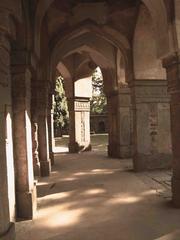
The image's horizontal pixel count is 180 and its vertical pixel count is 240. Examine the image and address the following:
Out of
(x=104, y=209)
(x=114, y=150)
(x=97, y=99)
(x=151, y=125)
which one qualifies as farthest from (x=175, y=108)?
(x=97, y=99)

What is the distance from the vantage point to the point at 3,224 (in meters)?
3.82

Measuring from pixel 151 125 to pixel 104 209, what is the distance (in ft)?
15.4

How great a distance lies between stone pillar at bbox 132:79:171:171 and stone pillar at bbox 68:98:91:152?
729cm

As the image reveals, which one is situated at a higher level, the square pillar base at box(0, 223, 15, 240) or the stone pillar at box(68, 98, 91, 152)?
the stone pillar at box(68, 98, 91, 152)

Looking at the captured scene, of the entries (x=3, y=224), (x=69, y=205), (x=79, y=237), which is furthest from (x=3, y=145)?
(x=69, y=205)

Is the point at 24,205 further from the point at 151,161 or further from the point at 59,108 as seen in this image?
the point at 59,108

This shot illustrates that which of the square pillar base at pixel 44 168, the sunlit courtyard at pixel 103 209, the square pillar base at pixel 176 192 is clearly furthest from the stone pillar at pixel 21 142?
the square pillar base at pixel 44 168

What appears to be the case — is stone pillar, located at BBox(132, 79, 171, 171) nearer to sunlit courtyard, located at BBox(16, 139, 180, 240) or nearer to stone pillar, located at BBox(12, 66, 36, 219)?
sunlit courtyard, located at BBox(16, 139, 180, 240)

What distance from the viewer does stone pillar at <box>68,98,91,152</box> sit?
56.3ft

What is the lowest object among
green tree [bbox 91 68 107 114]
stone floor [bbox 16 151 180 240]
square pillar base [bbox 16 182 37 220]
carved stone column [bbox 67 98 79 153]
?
stone floor [bbox 16 151 180 240]

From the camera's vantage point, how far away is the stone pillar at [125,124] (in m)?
13.8

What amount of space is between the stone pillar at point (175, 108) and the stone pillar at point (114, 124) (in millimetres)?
7868

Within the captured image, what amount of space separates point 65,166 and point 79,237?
25.3ft

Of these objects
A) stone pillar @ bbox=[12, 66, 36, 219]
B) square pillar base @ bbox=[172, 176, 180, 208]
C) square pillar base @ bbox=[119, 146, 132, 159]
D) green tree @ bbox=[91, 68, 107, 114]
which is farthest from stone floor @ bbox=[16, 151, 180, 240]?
green tree @ bbox=[91, 68, 107, 114]
